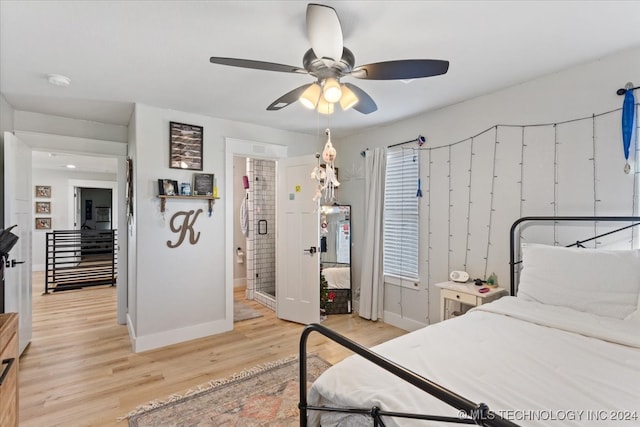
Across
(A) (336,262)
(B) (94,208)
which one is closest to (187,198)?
(A) (336,262)

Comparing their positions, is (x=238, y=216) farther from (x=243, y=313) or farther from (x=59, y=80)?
(x=59, y=80)

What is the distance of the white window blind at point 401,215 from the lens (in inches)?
145

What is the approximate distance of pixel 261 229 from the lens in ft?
17.2

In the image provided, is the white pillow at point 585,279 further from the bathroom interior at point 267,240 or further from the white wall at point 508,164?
the bathroom interior at point 267,240

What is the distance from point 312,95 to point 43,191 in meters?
8.86

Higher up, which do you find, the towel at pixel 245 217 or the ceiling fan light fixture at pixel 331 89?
the ceiling fan light fixture at pixel 331 89

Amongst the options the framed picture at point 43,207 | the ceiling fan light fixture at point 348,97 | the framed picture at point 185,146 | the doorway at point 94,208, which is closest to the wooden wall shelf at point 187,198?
the framed picture at point 185,146

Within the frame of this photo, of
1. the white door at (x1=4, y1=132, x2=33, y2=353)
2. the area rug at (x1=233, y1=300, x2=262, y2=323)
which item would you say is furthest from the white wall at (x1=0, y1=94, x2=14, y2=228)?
the area rug at (x1=233, y1=300, x2=262, y2=323)

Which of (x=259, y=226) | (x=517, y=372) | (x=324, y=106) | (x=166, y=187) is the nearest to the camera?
(x=517, y=372)

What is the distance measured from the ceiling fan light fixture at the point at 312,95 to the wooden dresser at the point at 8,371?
1976 mm

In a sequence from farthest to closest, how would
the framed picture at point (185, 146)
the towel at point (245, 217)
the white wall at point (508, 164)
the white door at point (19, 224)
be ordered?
the towel at point (245, 217), the framed picture at point (185, 146), the white door at point (19, 224), the white wall at point (508, 164)

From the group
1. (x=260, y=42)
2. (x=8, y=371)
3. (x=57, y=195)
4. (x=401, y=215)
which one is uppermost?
(x=260, y=42)

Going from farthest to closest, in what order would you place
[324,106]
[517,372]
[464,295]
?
[464,295]
[324,106]
[517,372]

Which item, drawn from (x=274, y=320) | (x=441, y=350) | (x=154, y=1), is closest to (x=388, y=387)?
(x=441, y=350)
